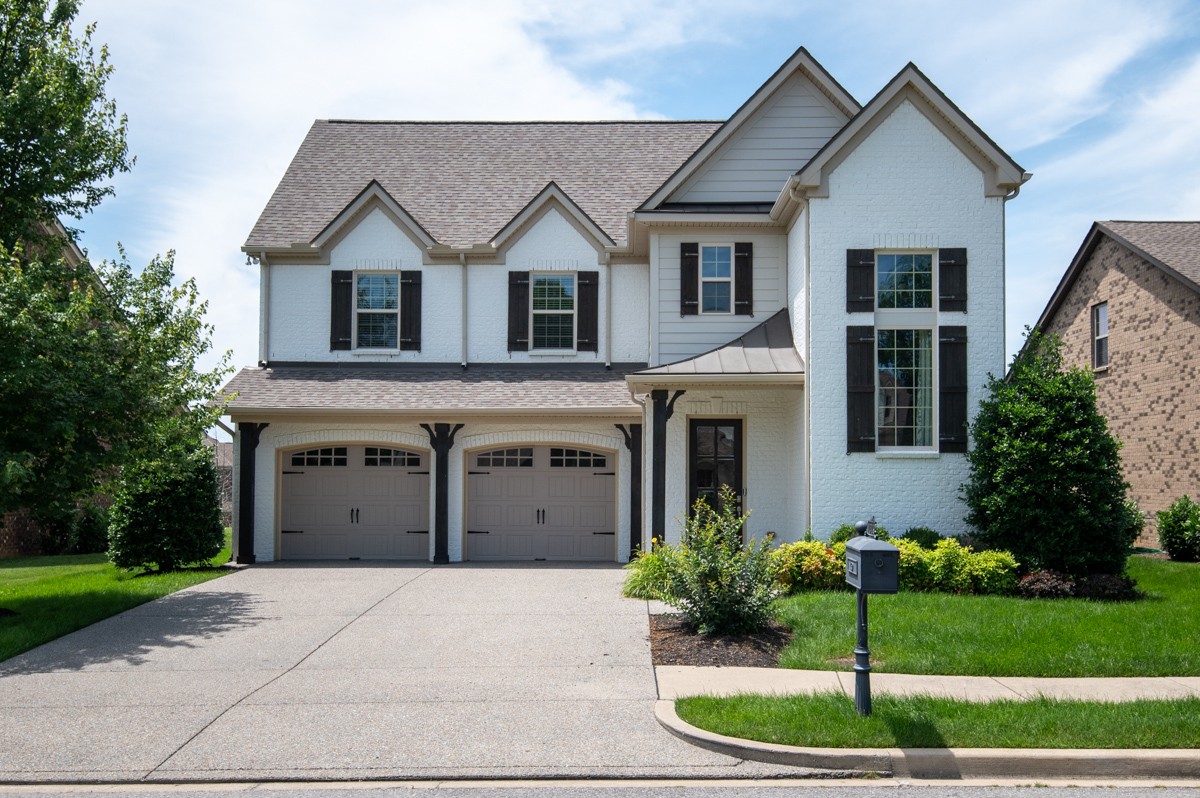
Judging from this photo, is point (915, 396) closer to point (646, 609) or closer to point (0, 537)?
point (646, 609)

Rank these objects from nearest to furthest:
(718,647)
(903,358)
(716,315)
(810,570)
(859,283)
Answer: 1. (718,647)
2. (810,570)
3. (859,283)
4. (903,358)
5. (716,315)

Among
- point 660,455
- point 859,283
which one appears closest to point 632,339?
point 660,455

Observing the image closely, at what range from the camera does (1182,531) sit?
1755 cm

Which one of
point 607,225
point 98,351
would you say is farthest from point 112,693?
point 607,225

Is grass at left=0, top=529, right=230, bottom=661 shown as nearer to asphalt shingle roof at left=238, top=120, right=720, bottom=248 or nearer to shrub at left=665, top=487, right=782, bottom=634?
asphalt shingle roof at left=238, top=120, right=720, bottom=248

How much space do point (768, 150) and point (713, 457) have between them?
5558mm

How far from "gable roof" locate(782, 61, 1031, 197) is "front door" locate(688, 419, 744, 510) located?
14.6ft

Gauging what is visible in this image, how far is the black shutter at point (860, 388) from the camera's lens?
14.4 meters

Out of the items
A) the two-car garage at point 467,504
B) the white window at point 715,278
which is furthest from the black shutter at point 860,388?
the two-car garage at point 467,504

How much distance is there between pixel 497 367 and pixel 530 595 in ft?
21.6

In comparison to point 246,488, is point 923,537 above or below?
below

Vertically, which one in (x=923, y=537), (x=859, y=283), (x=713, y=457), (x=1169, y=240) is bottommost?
(x=923, y=537)

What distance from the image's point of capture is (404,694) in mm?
8266

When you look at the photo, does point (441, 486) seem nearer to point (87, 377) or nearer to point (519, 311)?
point (519, 311)
